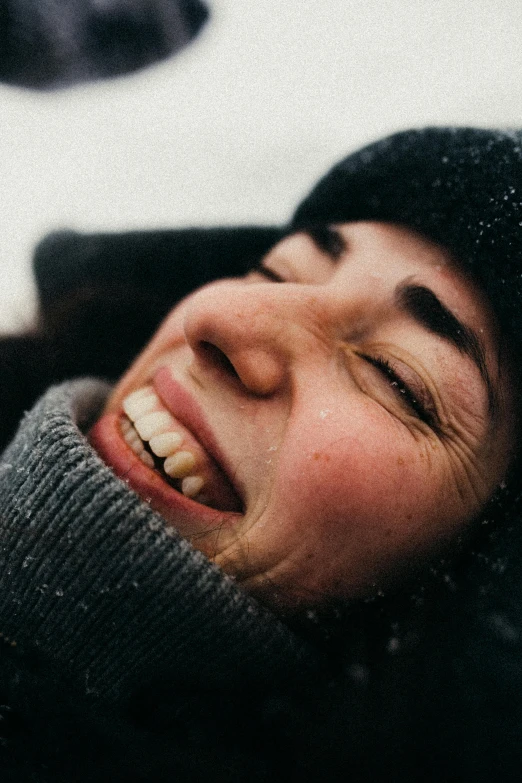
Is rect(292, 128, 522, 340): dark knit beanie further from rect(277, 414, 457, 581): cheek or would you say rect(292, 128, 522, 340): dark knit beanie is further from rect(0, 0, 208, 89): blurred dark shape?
rect(0, 0, 208, 89): blurred dark shape

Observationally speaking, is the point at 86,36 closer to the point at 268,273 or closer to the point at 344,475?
the point at 268,273

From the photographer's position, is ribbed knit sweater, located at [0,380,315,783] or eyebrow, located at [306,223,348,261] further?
eyebrow, located at [306,223,348,261]

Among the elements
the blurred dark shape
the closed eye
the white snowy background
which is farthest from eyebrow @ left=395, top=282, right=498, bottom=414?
the blurred dark shape

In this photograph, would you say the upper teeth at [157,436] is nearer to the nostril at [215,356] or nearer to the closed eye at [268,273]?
the nostril at [215,356]

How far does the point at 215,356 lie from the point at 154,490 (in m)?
0.23

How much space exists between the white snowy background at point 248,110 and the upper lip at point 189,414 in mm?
1244

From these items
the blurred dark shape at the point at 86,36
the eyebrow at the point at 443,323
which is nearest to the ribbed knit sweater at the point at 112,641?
the eyebrow at the point at 443,323

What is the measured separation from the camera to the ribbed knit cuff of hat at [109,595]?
731 millimetres

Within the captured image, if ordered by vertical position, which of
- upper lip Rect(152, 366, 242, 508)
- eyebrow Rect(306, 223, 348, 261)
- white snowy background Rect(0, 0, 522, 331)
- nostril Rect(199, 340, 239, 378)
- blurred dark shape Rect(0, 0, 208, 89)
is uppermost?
blurred dark shape Rect(0, 0, 208, 89)

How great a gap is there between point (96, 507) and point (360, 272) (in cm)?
55

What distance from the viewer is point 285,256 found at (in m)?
1.09

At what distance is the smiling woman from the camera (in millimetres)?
733

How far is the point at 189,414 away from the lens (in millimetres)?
857

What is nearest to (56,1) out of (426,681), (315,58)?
(315,58)
